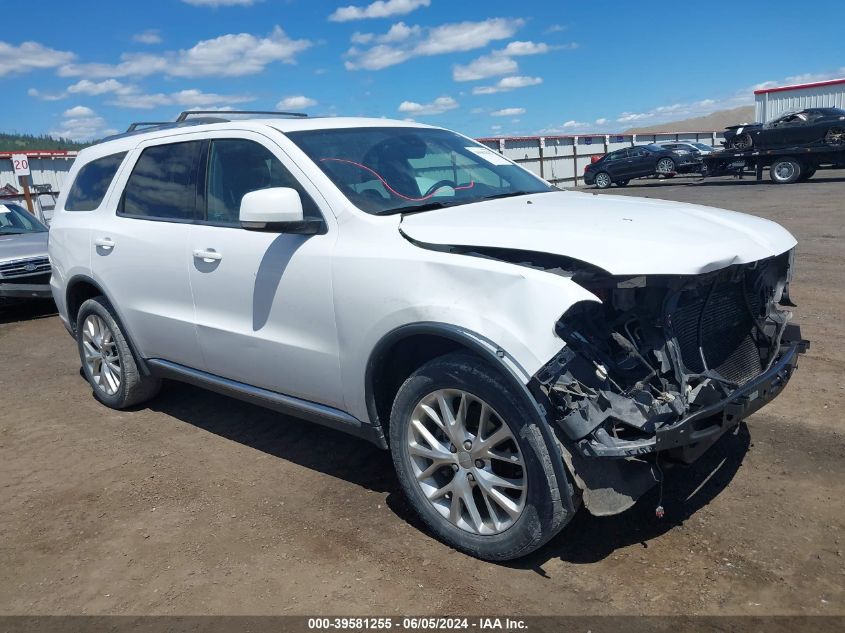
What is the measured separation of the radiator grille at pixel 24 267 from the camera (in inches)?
359

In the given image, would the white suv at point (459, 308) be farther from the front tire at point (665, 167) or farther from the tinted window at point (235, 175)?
the front tire at point (665, 167)

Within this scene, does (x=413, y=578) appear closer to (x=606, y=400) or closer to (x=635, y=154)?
(x=606, y=400)

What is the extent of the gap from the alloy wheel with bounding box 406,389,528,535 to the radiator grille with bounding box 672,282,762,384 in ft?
2.85

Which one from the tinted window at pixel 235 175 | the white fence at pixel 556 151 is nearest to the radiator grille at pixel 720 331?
the tinted window at pixel 235 175

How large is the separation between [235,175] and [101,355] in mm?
2131

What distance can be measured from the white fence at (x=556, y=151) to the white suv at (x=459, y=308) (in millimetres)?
25160

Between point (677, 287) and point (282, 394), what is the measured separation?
84.6 inches

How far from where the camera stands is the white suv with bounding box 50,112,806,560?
283cm

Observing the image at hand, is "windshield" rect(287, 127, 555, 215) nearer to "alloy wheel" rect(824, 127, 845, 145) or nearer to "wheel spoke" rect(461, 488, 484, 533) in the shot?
"wheel spoke" rect(461, 488, 484, 533)

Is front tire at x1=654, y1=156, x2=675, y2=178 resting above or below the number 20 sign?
below

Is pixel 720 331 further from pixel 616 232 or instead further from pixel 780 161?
pixel 780 161

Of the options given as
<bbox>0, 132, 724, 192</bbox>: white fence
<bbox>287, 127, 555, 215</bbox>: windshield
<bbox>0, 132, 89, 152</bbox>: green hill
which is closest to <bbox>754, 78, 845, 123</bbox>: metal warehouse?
<bbox>0, 132, 724, 192</bbox>: white fence

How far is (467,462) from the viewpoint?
3.16m

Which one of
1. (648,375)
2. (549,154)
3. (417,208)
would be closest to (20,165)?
(417,208)
